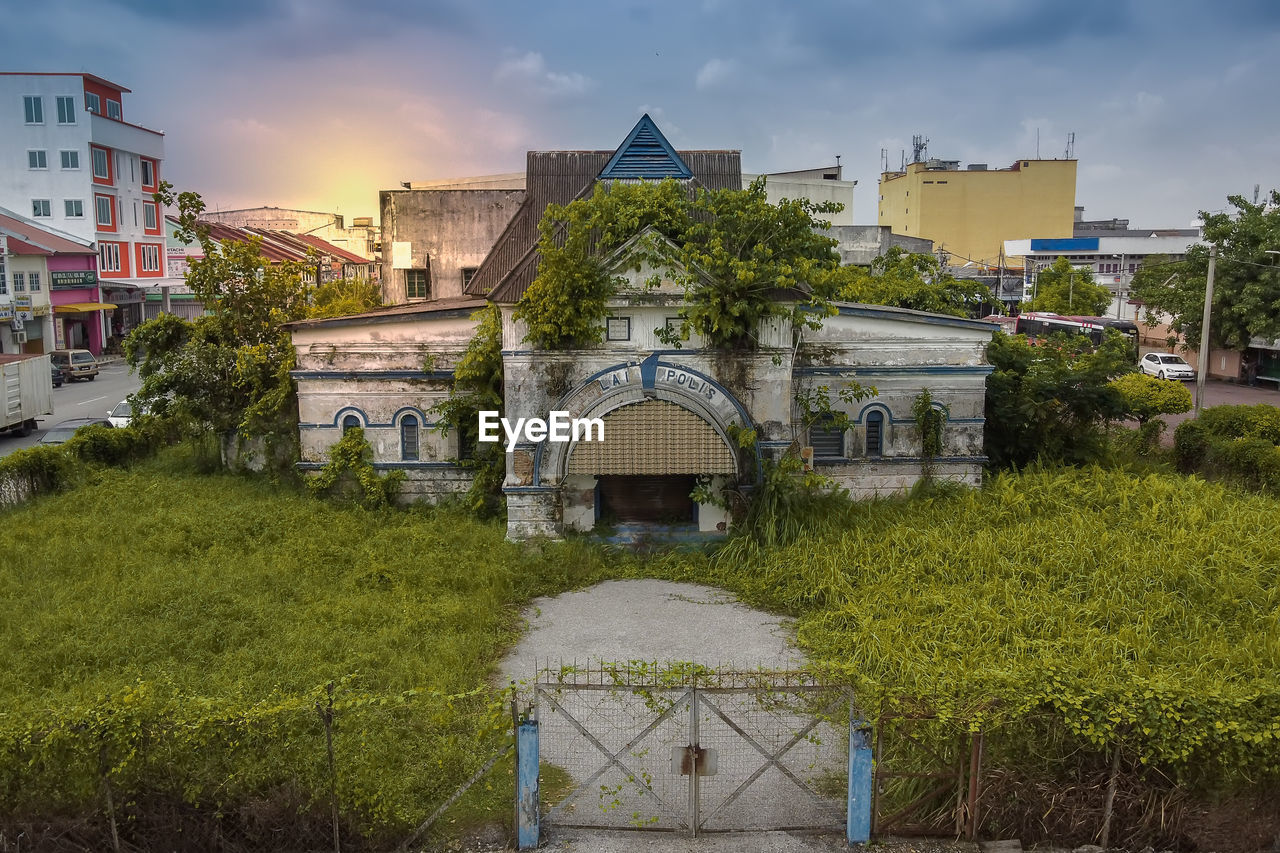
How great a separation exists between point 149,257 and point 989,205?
52.1 metres

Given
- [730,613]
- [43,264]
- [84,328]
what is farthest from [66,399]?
[730,613]

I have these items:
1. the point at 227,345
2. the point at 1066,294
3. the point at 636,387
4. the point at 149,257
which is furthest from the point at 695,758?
the point at 149,257

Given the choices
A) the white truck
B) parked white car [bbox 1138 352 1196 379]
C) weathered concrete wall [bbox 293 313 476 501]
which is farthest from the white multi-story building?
parked white car [bbox 1138 352 1196 379]

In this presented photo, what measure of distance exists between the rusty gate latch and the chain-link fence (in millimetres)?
1444

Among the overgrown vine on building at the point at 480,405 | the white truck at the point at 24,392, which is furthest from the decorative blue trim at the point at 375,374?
the white truck at the point at 24,392

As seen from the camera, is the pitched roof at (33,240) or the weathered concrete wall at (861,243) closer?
the pitched roof at (33,240)

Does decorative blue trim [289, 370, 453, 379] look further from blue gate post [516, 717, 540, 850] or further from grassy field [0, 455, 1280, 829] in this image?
blue gate post [516, 717, 540, 850]

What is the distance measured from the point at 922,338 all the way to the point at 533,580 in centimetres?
846

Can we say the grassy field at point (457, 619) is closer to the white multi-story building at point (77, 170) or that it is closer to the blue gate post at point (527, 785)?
the blue gate post at point (527, 785)

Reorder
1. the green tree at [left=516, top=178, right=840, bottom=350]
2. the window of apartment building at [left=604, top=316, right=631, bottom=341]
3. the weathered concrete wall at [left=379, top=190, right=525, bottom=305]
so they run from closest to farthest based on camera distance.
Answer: the green tree at [left=516, top=178, right=840, bottom=350], the window of apartment building at [left=604, top=316, right=631, bottom=341], the weathered concrete wall at [left=379, top=190, right=525, bottom=305]

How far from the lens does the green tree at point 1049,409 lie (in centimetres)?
1909

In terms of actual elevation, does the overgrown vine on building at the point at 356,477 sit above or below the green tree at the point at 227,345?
below

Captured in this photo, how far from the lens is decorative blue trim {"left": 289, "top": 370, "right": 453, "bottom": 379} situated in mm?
18141

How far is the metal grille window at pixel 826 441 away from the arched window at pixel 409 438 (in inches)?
291
